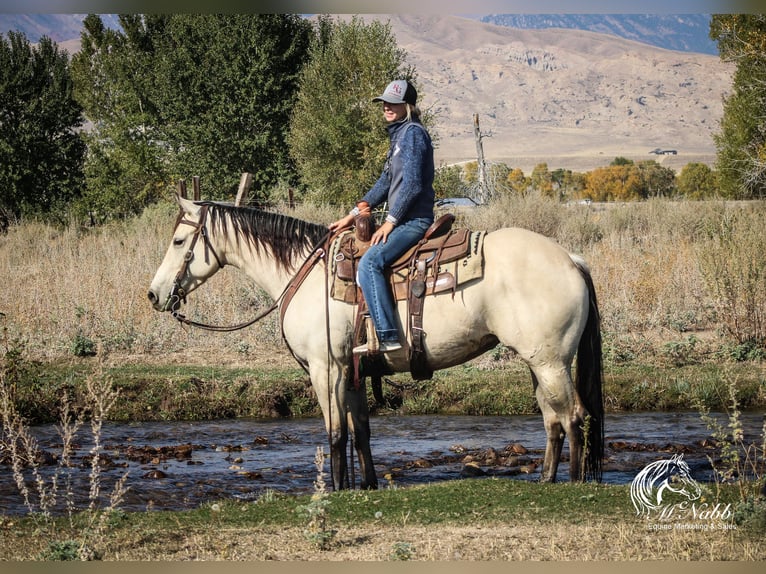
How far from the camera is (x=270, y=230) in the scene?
8.28 meters

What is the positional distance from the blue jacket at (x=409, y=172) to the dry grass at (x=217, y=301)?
6.85 m

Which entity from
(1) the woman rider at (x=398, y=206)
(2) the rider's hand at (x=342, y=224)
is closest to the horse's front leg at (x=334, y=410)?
(1) the woman rider at (x=398, y=206)

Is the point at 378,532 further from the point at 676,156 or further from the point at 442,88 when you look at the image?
the point at 442,88

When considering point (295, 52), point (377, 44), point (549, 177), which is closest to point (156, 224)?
point (377, 44)

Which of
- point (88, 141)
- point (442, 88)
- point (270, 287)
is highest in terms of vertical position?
point (442, 88)

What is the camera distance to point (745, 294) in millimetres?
13734

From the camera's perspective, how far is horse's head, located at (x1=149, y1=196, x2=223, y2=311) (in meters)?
8.33

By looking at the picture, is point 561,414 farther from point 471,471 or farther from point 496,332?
point 471,471

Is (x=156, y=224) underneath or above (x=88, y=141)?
underneath

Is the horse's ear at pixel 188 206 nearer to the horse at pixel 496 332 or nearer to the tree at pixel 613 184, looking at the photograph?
the horse at pixel 496 332

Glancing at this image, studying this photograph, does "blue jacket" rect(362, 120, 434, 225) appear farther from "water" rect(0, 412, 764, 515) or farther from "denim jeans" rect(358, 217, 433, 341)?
"water" rect(0, 412, 764, 515)

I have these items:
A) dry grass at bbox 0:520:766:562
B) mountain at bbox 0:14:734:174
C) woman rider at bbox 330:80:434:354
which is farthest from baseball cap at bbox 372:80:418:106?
mountain at bbox 0:14:734:174

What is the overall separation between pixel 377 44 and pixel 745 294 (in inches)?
991

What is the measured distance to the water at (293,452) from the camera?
8.30 m
